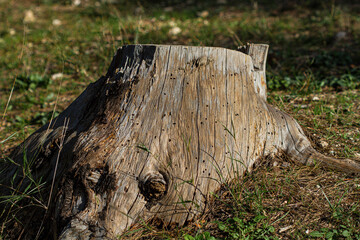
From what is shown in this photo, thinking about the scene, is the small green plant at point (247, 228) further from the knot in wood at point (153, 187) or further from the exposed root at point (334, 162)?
the exposed root at point (334, 162)

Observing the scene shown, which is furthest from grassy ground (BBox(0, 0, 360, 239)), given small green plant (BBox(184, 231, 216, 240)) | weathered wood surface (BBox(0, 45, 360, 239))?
weathered wood surface (BBox(0, 45, 360, 239))

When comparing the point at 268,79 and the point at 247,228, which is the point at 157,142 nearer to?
the point at 247,228

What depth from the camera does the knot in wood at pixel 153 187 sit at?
1.93 m

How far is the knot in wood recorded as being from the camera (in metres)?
1.93

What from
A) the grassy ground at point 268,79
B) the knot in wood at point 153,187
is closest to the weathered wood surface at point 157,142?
the knot in wood at point 153,187

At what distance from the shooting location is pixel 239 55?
228 cm

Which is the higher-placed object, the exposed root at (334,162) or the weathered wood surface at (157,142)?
the weathered wood surface at (157,142)

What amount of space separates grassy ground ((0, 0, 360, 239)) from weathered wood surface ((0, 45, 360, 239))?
6.2 inches

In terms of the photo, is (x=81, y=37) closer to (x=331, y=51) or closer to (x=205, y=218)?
(x=331, y=51)

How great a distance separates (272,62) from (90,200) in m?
3.92

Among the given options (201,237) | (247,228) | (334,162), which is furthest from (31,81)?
(334,162)

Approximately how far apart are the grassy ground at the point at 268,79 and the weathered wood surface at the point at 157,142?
157 millimetres

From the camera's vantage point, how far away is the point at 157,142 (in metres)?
2.03

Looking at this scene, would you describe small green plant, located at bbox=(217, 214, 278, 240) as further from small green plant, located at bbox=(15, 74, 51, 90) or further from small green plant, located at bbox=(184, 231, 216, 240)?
small green plant, located at bbox=(15, 74, 51, 90)
